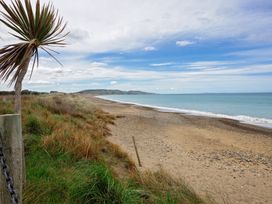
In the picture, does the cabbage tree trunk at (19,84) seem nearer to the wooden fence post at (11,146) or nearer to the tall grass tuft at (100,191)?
the tall grass tuft at (100,191)

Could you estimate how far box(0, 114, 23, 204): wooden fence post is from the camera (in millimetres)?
1914

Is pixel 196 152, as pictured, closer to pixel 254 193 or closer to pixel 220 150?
pixel 220 150

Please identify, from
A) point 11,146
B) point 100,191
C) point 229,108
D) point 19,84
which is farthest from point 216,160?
point 229,108

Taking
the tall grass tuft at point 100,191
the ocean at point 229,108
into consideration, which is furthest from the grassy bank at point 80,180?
the ocean at point 229,108

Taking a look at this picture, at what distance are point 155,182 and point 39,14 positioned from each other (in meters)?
3.63

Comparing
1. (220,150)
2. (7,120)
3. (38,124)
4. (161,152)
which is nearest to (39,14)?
(7,120)

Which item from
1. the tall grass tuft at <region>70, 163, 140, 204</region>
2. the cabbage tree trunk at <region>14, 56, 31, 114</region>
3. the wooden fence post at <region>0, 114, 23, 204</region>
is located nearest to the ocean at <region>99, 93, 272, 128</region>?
the tall grass tuft at <region>70, 163, 140, 204</region>

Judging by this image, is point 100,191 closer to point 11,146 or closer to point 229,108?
point 11,146

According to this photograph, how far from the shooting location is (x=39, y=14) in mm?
3639

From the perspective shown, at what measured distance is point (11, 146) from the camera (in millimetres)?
1988

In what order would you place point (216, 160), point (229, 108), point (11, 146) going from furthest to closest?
point (229, 108)
point (216, 160)
point (11, 146)

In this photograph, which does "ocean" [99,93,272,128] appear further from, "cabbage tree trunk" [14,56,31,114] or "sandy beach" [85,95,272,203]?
"cabbage tree trunk" [14,56,31,114]

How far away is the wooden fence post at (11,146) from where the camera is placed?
6.28 feet

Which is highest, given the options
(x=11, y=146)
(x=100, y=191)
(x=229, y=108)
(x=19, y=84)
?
(x=19, y=84)
